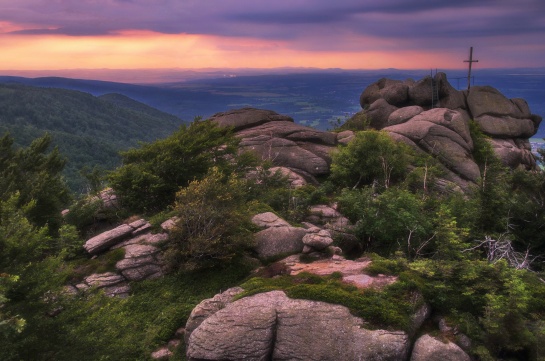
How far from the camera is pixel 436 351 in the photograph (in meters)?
8.66

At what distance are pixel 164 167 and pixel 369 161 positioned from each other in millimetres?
12419

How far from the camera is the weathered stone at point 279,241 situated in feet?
48.1

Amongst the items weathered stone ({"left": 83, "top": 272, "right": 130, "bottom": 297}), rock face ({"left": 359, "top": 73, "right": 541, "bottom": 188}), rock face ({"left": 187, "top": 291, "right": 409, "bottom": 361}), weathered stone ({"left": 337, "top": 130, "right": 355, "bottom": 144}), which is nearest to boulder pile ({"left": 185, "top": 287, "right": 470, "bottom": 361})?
rock face ({"left": 187, "top": 291, "right": 409, "bottom": 361})

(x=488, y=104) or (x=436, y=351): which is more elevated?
(x=488, y=104)

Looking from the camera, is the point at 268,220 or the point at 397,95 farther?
the point at 397,95

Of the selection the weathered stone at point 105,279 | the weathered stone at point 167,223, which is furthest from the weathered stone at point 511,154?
the weathered stone at point 105,279

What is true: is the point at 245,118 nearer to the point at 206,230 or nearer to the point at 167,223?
the point at 167,223

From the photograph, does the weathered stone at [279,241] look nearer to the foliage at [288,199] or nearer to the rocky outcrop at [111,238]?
the foliage at [288,199]

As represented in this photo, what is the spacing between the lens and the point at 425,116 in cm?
3381

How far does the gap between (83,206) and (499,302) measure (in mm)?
20129

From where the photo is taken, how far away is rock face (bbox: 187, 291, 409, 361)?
8.89 m

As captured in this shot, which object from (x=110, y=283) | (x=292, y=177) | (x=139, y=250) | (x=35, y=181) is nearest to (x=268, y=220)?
(x=139, y=250)

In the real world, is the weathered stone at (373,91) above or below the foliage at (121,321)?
above

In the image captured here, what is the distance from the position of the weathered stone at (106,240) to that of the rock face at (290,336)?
782cm
